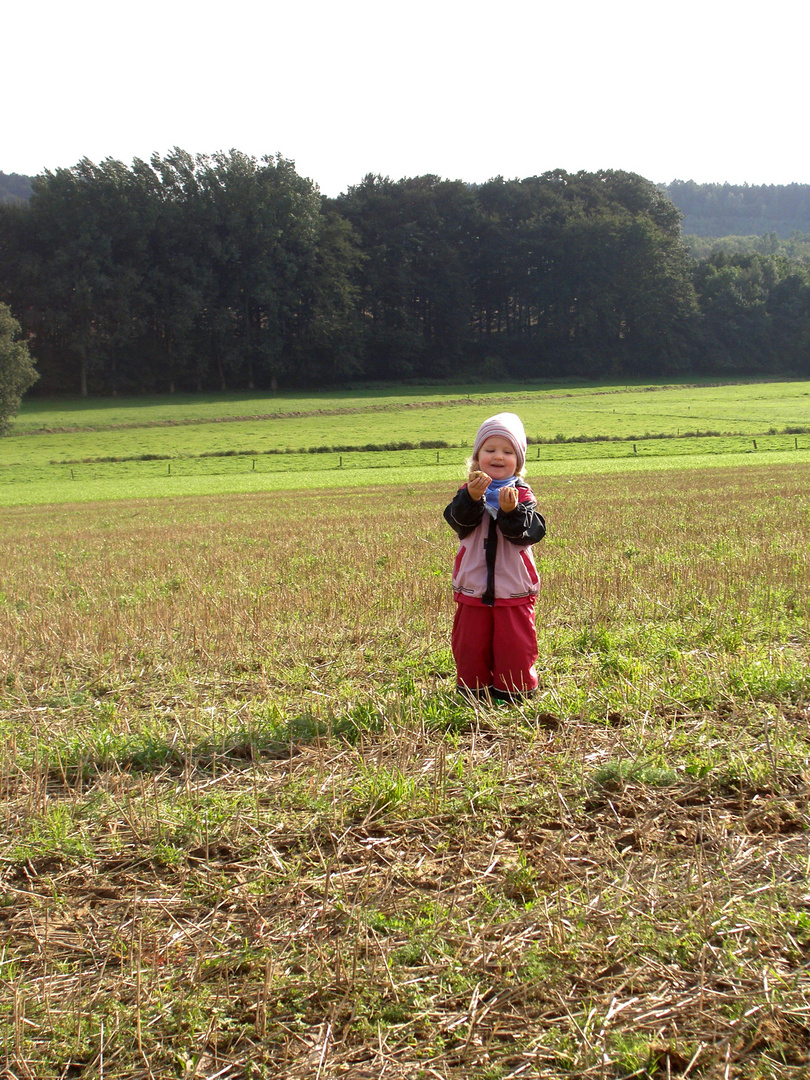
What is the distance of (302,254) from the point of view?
95625 mm

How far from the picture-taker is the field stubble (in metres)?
2.64

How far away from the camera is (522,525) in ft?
17.3

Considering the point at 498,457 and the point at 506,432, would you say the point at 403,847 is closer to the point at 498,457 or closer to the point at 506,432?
the point at 498,457

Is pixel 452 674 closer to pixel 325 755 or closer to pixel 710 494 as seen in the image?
pixel 325 755

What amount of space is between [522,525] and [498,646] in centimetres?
84

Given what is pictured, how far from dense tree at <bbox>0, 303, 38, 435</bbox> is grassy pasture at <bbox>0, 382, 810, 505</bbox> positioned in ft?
7.49

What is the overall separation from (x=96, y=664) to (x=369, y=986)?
5096 mm

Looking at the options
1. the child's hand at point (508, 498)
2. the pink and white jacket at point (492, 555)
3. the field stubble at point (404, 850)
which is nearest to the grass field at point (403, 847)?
the field stubble at point (404, 850)

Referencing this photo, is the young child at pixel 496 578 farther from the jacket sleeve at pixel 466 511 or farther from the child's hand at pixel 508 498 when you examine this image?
the child's hand at pixel 508 498

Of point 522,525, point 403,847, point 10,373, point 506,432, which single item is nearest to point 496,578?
point 522,525

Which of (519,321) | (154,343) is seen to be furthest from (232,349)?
(519,321)

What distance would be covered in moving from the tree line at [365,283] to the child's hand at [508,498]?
8379 centimetres

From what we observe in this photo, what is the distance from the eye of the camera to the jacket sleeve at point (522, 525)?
17.3ft

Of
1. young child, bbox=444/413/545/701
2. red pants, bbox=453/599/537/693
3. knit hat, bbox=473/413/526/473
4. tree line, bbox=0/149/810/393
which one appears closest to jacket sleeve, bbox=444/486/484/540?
young child, bbox=444/413/545/701
